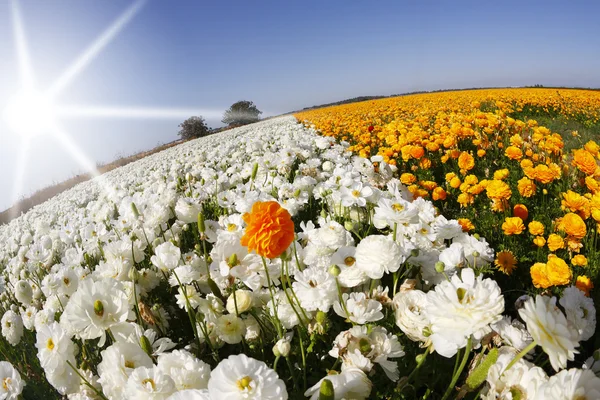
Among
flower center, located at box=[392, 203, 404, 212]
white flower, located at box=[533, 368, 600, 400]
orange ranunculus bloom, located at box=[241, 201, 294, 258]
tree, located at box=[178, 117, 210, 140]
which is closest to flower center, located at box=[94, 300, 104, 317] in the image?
orange ranunculus bloom, located at box=[241, 201, 294, 258]

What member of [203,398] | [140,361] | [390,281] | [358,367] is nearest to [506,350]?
[358,367]

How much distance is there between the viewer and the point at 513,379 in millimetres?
1098

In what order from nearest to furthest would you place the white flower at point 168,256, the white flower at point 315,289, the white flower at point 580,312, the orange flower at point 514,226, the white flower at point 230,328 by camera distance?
the white flower at point 580,312, the white flower at point 315,289, the white flower at point 230,328, the white flower at point 168,256, the orange flower at point 514,226

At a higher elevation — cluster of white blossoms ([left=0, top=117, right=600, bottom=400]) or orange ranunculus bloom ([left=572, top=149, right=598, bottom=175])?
orange ranunculus bloom ([left=572, top=149, right=598, bottom=175])

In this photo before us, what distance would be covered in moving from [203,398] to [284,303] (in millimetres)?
749

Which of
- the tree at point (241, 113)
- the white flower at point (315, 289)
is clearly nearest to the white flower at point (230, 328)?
the white flower at point (315, 289)

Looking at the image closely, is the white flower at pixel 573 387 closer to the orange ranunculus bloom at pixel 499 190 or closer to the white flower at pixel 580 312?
the white flower at pixel 580 312

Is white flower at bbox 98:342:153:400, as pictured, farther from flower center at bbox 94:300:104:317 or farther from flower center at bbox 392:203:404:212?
flower center at bbox 392:203:404:212

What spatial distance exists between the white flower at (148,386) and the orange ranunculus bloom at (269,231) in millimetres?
458

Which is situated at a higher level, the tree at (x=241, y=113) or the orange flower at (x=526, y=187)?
the tree at (x=241, y=113)

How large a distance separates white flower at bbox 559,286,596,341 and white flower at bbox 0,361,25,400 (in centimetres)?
210

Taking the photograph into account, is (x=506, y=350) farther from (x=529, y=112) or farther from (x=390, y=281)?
(x=529, y=112)

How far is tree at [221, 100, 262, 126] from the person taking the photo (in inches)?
2313

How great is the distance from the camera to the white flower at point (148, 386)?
39.8 inches
